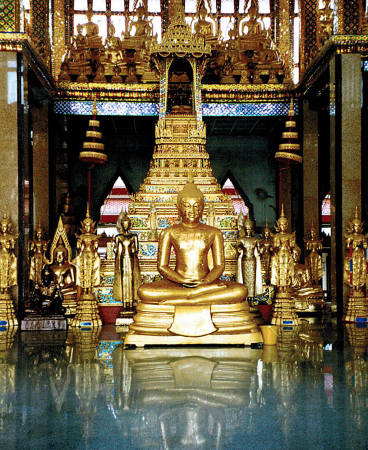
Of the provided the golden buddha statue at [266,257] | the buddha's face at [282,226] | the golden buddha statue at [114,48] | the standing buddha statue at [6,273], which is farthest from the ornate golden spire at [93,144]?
the buddha's face at [282,226]

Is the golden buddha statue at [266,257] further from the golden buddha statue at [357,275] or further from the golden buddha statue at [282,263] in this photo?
the golden buddha statue at [357,275]

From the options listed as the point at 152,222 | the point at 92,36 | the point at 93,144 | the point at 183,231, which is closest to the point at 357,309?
the point at 183,231

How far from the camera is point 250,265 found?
7.25 metres

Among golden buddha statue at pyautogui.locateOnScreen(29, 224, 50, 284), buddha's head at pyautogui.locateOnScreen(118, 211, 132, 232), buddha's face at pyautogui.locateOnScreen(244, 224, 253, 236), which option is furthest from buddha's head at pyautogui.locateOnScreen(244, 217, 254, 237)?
golden buddha statue at pyautogui.locateOnScreen(29, 224, 50, 284)

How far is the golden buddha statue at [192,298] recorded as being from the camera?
17.0ft

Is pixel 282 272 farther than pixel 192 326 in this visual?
Yes

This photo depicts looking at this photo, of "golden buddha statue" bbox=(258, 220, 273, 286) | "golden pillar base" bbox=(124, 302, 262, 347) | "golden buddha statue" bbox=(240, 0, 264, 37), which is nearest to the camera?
"golden pillar base" bbox=(124, 302, 262, 347)

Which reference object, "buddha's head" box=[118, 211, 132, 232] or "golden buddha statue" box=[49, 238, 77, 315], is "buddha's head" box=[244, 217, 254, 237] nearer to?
"buddha's head" box=[118, 211, 132, 232]

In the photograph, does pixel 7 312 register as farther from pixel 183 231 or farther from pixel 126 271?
pixel 183 231

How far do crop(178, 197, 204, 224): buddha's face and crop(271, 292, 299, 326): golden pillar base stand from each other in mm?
1685

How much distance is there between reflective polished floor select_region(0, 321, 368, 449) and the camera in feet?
9.20

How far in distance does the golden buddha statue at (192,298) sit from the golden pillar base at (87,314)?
1457 mm

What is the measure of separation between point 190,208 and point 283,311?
1.88 meters

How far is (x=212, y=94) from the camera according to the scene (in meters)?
10.8
